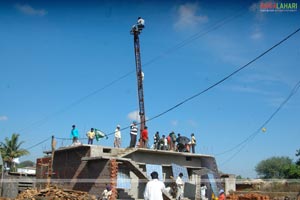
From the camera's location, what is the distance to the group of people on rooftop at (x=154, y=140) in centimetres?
2297

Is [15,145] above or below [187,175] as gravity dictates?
above

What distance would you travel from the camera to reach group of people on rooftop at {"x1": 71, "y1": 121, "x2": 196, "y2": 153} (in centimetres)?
2297

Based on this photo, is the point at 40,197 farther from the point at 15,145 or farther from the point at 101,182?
the point at 15,145

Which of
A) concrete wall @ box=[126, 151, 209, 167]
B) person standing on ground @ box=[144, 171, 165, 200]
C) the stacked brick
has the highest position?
concrete wall @ box=[126, 151, 209, 167]

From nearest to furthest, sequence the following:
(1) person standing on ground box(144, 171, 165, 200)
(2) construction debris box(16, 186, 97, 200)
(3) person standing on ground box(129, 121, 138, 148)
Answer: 1. (1) person standing on ground box(144, 171, 165, 200)
2. (2) construction debris box(16, 186, 97, 200)
3. (3) person standing on ground box(129, 121, 138, 148)

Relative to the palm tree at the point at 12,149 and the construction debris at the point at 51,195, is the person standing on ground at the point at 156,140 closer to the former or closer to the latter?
the construction debris at the point at 51,195

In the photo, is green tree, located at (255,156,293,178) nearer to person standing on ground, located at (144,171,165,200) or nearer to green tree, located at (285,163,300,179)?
green tree, located at (285,163,300,179)

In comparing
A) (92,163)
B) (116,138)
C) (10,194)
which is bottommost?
(10,194)

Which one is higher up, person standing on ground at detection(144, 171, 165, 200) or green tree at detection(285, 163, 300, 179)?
green tree at detection(285, 163, 300, 179)

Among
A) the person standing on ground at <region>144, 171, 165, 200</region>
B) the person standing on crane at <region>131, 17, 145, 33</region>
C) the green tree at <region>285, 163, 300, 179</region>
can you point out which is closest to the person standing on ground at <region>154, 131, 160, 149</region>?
the person standing on crane at <region>131, 17, 145, 33</region>

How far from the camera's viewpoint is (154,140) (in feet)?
82.3

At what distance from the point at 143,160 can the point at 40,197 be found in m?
9.37

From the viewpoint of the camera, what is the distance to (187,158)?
26.5m

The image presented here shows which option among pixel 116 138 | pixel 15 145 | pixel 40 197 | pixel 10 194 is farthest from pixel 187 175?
pixel 15 145
